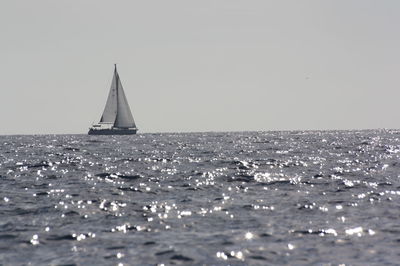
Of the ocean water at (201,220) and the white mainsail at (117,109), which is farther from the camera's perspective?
the white mainsail at (117,109)

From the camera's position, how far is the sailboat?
142 metres

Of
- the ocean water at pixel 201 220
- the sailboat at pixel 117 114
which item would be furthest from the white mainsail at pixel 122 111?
the ocean water at pixel 201 220

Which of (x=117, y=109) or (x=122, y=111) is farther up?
(x=117, y=109)

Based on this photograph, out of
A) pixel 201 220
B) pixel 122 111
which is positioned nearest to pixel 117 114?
pixel 122 111

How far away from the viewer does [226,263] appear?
15875mm

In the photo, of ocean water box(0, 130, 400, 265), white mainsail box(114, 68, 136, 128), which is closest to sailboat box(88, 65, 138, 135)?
white mainsail box(114, 68, 136, 128)

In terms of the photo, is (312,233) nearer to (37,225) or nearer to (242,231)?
(242,231)

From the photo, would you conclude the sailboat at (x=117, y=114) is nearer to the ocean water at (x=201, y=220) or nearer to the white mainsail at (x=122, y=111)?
the white mainsail at (x=122, y=111)

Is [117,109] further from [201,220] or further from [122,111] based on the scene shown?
[201,220]

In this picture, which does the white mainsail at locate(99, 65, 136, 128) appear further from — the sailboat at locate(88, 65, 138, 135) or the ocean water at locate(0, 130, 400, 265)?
the ocean water at locate(0, 130, 400, 265)

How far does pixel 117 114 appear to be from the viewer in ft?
486

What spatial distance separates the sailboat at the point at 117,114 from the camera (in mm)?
142375

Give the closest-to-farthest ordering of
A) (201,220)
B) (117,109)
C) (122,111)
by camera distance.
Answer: (201,220) < (117,109) < (122,111)

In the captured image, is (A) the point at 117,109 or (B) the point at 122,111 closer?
(A) the point at 117,109
